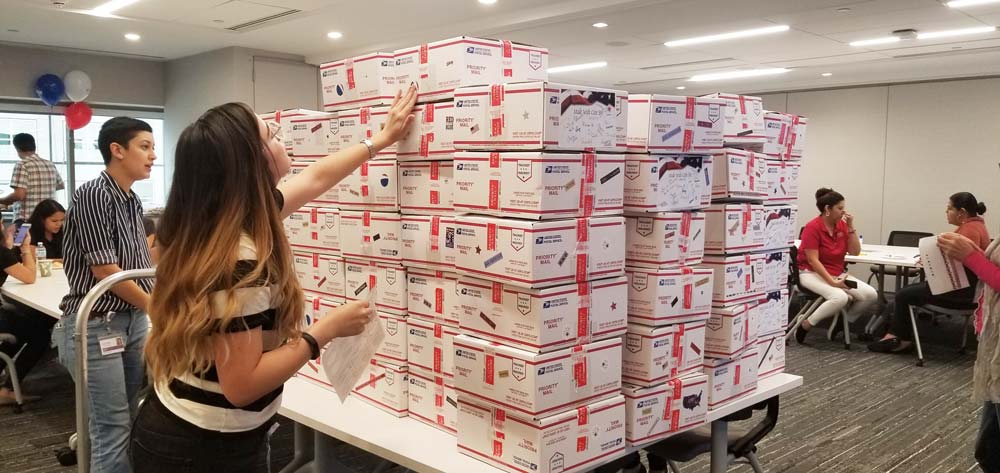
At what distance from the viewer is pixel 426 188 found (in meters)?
2.03

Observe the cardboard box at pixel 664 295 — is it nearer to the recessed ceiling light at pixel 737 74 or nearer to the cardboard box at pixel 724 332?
the cardboard box at pixel 724 332

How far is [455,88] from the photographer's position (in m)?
1.95

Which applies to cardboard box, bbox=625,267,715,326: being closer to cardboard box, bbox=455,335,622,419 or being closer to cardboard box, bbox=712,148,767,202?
cardboard box, bbox=455,335,622,419

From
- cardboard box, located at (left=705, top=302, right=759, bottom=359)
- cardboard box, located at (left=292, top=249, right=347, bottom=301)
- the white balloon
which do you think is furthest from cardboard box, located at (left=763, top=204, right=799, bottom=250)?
the white balloon

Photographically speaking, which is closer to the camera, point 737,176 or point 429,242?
point 429,242

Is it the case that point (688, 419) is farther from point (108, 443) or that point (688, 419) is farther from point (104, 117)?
point (104, 117)

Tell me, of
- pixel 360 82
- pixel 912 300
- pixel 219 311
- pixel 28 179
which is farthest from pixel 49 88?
pixel 912 300

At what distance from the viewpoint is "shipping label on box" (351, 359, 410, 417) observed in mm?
2123

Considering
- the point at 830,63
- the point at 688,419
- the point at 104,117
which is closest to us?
the point at 688,419

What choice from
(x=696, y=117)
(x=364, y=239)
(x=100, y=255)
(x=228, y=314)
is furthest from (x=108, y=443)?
(x=696, y=117)

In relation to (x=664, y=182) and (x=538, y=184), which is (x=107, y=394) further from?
(x=664, y=182)

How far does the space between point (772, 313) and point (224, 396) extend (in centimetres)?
194

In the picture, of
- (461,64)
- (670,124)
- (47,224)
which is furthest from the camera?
(47,224)

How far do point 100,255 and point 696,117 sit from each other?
1.93 m
